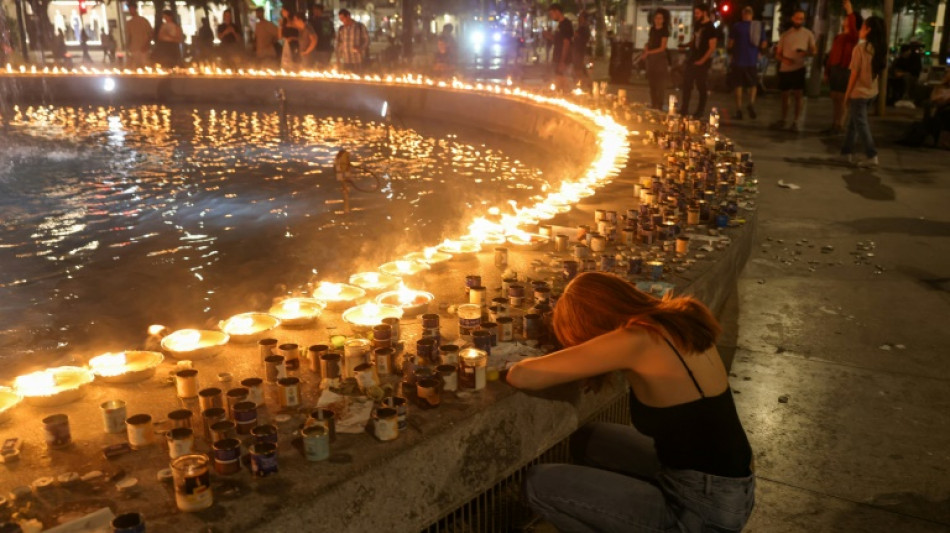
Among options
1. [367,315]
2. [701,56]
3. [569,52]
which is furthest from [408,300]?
[569,52]

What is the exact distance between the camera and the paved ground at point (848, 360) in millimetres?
3641

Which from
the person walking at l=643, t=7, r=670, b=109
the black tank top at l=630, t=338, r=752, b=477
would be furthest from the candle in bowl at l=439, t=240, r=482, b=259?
the person walking at l=643, t=7, r=670, b=109

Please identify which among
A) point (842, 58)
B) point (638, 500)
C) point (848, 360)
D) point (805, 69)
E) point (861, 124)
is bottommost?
point (848, 360)

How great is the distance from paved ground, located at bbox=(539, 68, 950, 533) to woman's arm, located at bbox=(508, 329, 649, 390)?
1122mm

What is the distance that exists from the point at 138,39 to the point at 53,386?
20464 mm

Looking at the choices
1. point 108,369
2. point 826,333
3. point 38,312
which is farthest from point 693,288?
point 38,312

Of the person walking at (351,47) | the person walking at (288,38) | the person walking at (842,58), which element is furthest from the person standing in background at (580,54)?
the person walking at (288,38)

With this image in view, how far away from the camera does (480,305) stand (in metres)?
4.32

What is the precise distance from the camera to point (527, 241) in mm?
5828

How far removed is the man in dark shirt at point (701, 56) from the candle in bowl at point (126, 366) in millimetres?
11243

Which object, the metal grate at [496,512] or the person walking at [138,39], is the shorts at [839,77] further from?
the person walking at [138,39]

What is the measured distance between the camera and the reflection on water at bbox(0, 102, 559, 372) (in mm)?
6066

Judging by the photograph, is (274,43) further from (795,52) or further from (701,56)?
(795,52)

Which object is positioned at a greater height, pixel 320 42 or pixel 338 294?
pixel 320 42
